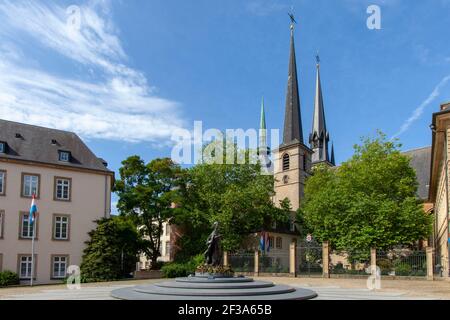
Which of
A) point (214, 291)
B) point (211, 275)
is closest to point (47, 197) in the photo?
point (211, 275)

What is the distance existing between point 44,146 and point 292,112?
4594 centimetres

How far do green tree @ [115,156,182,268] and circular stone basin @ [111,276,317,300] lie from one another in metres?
25.9

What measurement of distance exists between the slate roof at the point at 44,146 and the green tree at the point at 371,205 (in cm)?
2076

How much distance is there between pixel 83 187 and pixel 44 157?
3800 millimetres

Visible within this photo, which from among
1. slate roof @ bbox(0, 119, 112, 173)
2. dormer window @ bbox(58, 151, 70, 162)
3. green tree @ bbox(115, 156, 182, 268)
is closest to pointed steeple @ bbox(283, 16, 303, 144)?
green tree @ bbox(115, 156, 182, 268)

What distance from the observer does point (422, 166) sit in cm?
6444

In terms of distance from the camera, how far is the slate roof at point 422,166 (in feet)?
204

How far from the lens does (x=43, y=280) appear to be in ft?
111

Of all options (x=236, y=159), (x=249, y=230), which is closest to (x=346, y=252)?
(x=249, y=230)

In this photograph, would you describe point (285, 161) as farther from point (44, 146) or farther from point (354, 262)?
point (44, 146)

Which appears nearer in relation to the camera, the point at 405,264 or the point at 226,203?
the point at 405,264

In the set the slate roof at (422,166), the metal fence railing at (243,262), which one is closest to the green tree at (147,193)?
the metal fence railing at (243,262)
